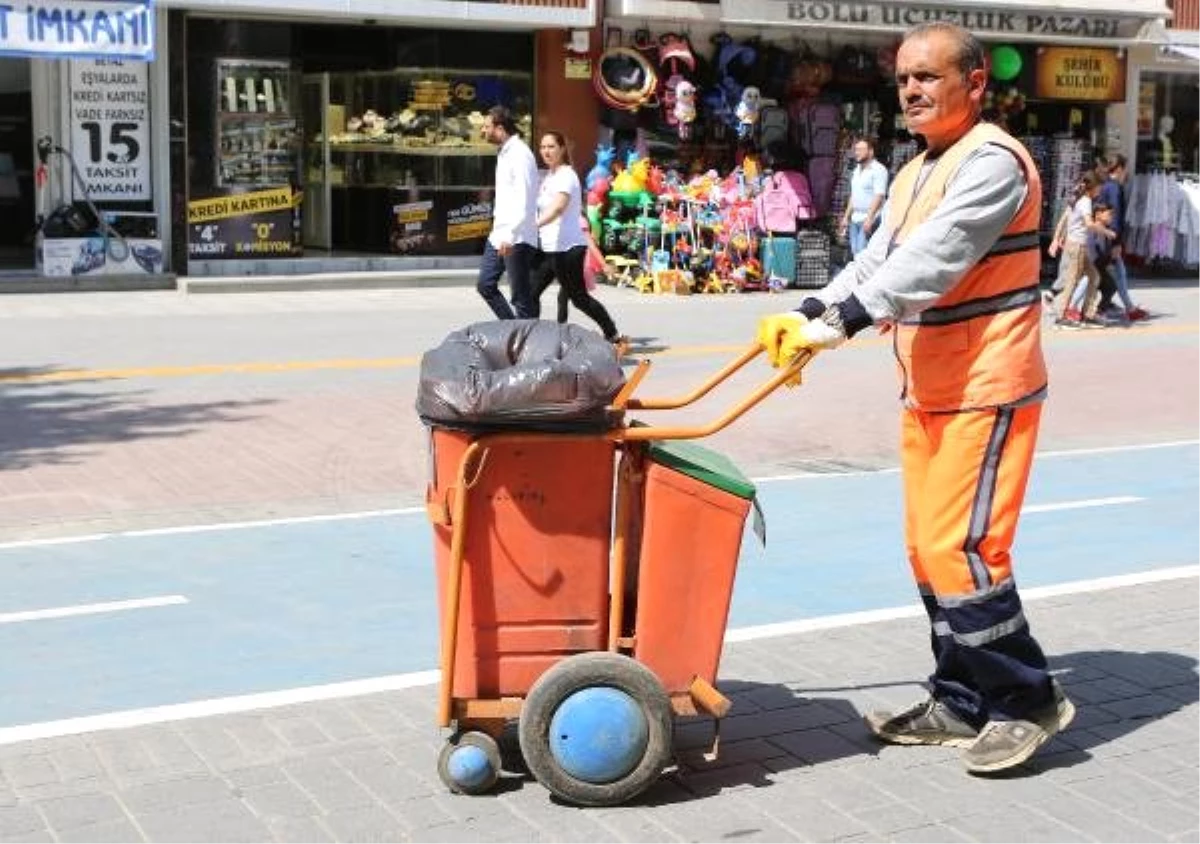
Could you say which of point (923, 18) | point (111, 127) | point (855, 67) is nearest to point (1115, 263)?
point (855, 67)

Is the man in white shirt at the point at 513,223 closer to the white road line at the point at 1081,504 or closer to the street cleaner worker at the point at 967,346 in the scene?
the white road line at the point at 1081,504

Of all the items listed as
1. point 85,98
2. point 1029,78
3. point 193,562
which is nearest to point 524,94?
point 85,98

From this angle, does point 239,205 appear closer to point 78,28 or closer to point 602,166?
point 78,28

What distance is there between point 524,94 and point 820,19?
370 cm

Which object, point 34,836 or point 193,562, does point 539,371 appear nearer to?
point 34,836

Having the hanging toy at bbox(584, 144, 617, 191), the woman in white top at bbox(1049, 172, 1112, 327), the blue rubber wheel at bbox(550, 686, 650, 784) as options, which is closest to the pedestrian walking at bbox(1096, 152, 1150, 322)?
the woman in white top at bbox(1049, 172, 1112, 327)

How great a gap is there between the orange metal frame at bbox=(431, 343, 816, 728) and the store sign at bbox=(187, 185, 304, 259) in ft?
50.6

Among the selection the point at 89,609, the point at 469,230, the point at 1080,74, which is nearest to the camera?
the point at 89,609

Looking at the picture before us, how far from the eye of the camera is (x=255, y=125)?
65.2 feet

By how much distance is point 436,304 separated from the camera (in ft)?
61.1

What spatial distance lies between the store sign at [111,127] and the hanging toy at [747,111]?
6.88 metres

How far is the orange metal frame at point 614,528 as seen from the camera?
15.1 ft

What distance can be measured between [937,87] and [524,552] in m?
1.70

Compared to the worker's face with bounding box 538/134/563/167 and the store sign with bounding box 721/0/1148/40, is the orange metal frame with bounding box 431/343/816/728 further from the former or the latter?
the store sign with bounding box 721/0/1148/40
